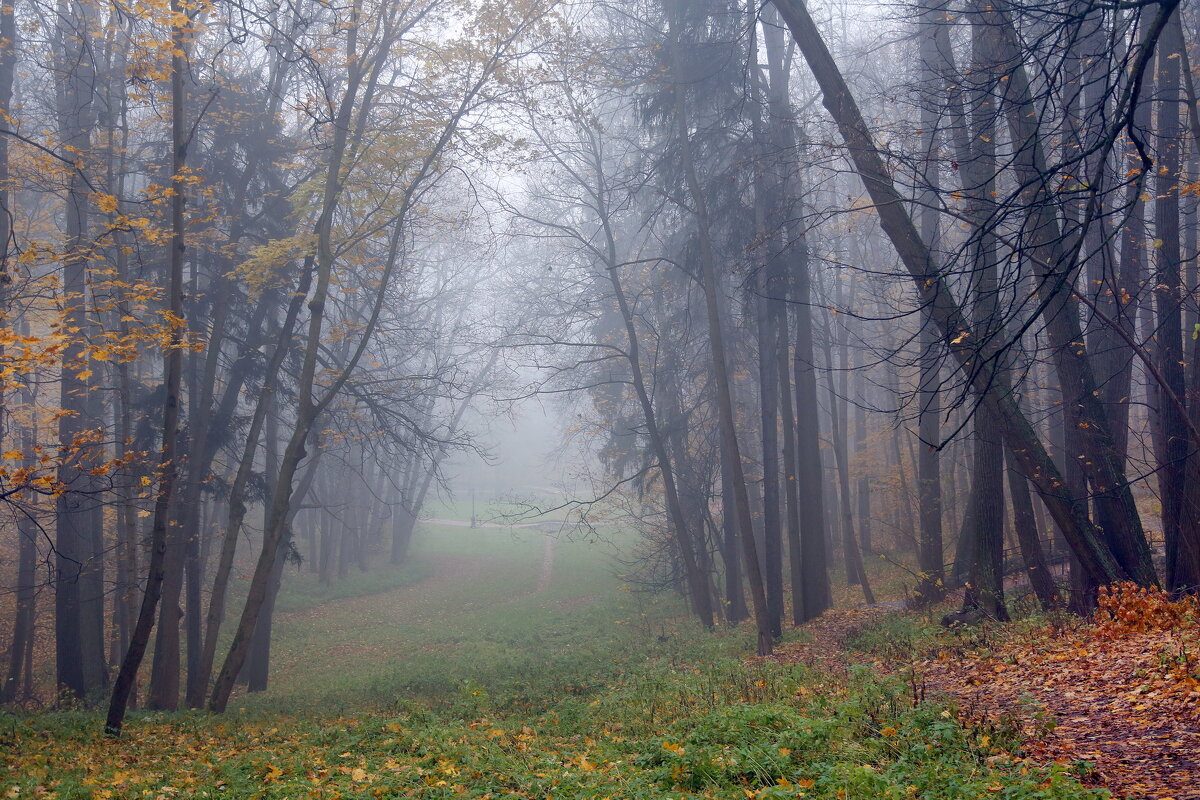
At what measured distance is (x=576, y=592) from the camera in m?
29.0

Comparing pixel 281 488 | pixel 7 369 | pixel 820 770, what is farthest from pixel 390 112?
pixel 820 770

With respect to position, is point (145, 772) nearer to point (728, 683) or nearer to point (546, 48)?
point (728, 683)

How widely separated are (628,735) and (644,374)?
545 inches

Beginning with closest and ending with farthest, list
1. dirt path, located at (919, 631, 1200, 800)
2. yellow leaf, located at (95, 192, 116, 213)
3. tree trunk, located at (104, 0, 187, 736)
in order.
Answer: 1. dirt path, located at (919, 631, 1200, 800)
2. yellow leaf, located at (95, 192, 116, 213)
3. tree trunk, located at (104, 0, 187, 736)

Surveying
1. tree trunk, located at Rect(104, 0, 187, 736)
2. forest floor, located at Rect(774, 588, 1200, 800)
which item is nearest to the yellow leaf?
tree trunk, located at Rect(104, 0, 187, 736)

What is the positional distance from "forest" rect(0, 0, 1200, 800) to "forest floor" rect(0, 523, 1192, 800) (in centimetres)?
6

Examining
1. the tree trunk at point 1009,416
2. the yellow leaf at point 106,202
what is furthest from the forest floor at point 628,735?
the yellow leaf at point 106,202

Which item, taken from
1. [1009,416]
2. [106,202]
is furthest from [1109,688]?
[106,202]

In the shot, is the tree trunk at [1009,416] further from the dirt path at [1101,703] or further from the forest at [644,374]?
the dirt path at [1101,703]

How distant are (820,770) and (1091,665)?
3.12m

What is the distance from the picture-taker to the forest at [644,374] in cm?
566

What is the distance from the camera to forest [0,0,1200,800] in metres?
5.66

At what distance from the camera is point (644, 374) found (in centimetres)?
2036

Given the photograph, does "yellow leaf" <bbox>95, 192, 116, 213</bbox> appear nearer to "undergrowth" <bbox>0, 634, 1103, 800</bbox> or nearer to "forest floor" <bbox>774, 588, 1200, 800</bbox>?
"undergrowth" <bbox>0, 634, 1103, 800</bbox>
